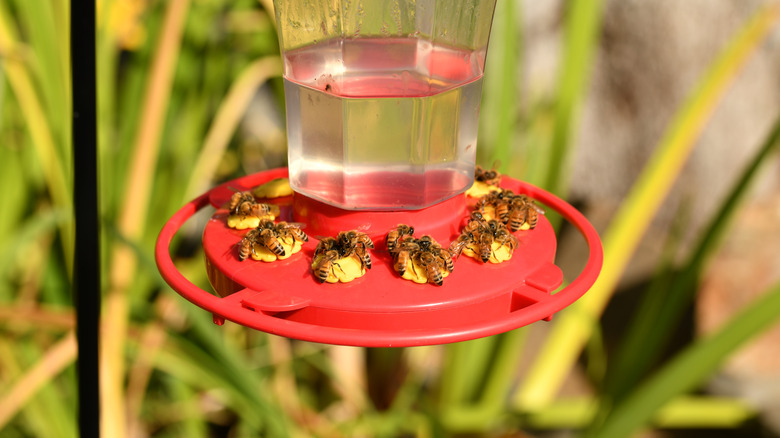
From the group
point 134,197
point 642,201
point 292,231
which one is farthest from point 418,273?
point 642,201

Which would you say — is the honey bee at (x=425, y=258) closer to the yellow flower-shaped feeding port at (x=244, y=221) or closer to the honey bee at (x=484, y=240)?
the honey bee at (x=484, y=240)

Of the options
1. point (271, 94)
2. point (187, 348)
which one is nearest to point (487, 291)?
point (187, 348)

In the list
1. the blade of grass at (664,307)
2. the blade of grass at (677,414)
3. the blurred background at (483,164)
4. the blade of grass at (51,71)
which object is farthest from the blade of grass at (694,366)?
the blade of grass at (51,71)

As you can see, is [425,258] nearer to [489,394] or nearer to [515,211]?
[515,211]

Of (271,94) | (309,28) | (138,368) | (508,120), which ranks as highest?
(309,28)

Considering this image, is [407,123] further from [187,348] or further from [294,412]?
[294,412]
